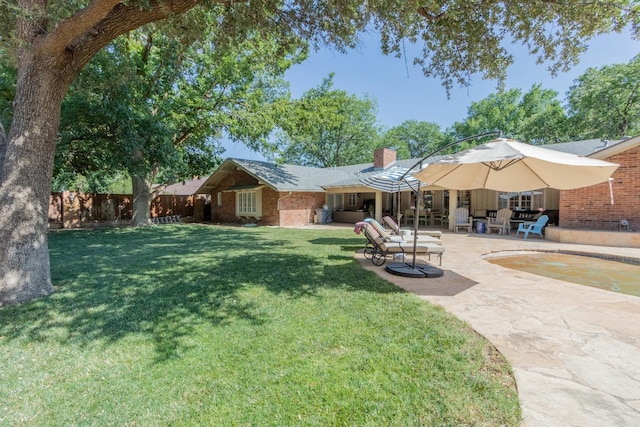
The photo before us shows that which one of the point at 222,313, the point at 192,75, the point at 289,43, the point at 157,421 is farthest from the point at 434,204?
the point at 157,421

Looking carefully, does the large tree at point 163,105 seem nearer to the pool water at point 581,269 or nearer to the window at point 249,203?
the window at point 249,203

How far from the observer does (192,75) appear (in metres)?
16.2

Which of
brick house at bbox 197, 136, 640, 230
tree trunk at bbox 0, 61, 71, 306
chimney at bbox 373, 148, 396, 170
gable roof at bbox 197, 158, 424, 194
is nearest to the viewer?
tree trunk at bbox 0, 61, 71, 306

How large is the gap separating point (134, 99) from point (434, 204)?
→ 17.5 meters

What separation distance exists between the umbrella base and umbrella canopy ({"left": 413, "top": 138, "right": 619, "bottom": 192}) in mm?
2227

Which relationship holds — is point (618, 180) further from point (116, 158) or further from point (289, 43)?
point (116, 158)

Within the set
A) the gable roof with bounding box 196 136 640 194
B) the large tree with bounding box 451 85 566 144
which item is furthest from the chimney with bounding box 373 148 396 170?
the large tree with bounding box 451 85 566 144

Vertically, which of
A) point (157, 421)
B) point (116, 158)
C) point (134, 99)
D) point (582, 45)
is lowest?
point (157, 421)

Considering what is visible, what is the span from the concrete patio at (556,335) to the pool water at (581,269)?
0.81 metres

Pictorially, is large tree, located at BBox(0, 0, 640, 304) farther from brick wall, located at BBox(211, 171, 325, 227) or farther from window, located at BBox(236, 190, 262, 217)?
window, located at BBox(236, 190, 262, 217)

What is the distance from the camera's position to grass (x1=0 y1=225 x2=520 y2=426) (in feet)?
7.63

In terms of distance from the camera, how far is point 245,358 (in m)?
3.05

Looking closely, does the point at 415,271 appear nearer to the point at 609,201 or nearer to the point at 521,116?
the point at 609,201

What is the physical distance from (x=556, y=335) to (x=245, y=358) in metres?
3.59
